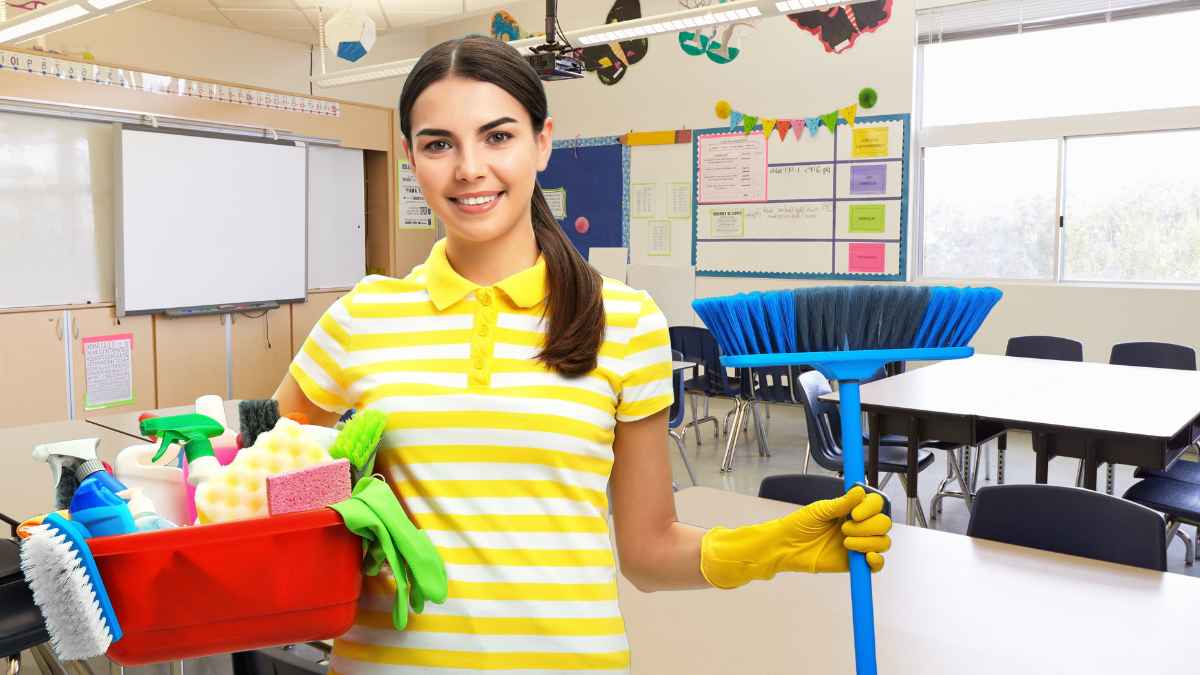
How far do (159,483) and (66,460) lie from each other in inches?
4.5

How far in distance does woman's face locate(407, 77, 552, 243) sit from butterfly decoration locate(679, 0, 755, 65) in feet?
20.4

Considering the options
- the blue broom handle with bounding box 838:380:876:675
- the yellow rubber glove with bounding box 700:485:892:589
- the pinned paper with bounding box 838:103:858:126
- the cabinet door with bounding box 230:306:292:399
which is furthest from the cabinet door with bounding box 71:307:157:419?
the blue broom handle with bounding box 838:380:876:675

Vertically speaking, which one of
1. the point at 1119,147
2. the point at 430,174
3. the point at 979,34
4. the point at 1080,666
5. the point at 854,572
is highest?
the point at 979,34

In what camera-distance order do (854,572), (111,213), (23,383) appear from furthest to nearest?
(111,213) < (23,383) < (854,572)

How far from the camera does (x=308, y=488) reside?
833mm

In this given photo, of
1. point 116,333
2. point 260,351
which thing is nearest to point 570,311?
point 116,333

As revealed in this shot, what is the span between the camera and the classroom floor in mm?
4398

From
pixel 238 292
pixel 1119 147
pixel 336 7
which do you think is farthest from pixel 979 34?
pixel 238 292

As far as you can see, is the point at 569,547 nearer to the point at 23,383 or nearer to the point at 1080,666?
the point at 1080,666

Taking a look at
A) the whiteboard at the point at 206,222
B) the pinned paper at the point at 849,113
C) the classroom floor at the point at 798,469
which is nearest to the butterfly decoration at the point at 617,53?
the pinned paper at the point at 849,113

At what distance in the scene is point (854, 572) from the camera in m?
0.90

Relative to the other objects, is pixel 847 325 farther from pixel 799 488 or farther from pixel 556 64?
pixel 556 64

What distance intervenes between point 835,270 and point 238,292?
428 cm

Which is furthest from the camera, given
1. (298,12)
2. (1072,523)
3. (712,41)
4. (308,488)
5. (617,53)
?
(617,53)
